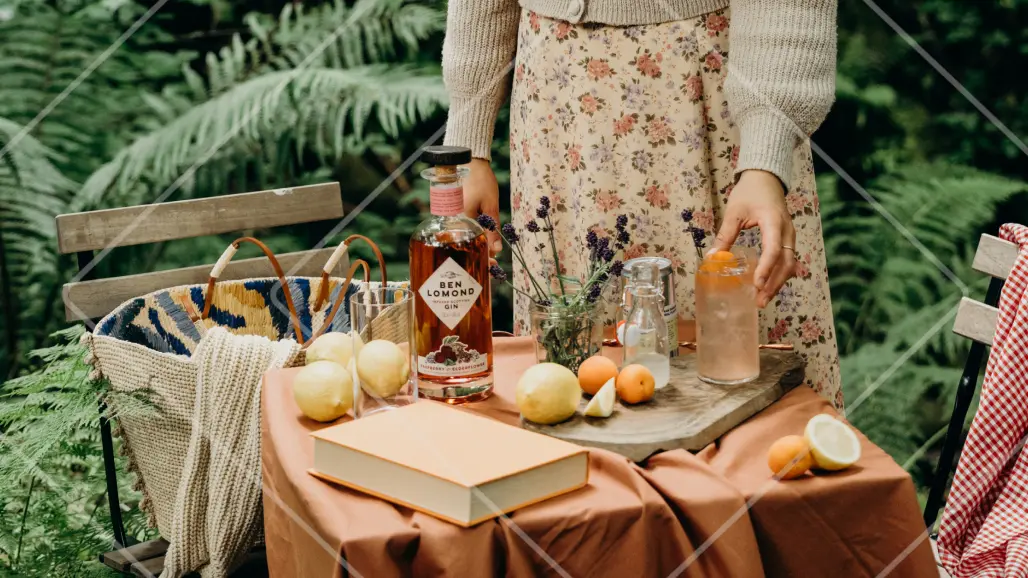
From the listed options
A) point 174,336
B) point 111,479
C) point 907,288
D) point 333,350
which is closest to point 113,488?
point 111,479

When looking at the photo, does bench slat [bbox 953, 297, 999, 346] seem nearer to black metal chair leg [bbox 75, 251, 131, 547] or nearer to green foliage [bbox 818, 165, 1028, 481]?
black metal chair leg [bbox 75, 251, 131, 547]

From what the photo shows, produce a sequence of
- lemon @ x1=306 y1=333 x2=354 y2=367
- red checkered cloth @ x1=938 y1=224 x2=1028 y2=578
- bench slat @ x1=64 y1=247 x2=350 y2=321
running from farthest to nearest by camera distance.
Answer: bench slat @ x1=64 y1=247 x2=350 y2=321 < red checkered cloth @ x1=938 y1=224 x2=1028 y2=578 < lemon @ x1=306 y1=333 x2=354 y2=367

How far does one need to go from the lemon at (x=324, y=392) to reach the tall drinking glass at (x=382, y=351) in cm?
1

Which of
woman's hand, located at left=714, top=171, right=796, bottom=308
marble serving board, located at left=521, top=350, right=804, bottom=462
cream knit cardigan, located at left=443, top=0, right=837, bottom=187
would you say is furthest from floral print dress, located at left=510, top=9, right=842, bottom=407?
marble serving board, located at left=521, top=350, right=804, bottom=462

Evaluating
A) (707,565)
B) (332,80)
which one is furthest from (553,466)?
(332,80)

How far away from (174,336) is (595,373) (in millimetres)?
982

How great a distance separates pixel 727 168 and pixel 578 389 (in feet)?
1.55

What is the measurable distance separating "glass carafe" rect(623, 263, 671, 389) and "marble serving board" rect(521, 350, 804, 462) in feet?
0.09

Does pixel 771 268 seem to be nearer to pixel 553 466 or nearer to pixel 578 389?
pixel 578 389

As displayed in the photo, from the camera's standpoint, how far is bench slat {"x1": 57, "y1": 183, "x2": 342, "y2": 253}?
182cm

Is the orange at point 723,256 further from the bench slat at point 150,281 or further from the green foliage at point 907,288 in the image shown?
the green foliage at point 907,288

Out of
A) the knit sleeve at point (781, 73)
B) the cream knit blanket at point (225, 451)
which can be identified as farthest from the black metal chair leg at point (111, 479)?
the knit sleeve at point (781, 73)

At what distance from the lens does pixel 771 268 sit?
109 cm

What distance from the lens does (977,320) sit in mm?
1437
